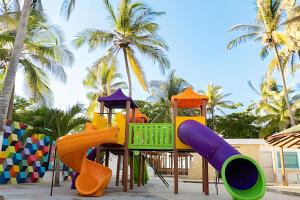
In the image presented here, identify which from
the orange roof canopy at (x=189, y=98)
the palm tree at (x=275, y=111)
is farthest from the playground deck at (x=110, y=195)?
the palm tree at (x=275, y=111)

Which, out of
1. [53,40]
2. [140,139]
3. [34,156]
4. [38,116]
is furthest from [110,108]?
[53,40]

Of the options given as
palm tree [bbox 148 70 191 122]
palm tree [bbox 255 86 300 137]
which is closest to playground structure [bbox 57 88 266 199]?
palm tree [bbox 148 70 191 122]

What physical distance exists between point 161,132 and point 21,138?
6.06m

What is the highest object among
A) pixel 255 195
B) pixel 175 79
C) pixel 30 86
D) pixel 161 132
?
pixel 175 79

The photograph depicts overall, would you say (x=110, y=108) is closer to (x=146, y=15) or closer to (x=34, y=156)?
(x=34, y=156)

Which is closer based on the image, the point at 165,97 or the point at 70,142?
the point at 70,142

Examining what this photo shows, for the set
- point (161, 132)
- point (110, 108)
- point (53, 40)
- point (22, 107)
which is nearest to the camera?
point (161, 132)

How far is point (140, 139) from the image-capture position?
992 cm

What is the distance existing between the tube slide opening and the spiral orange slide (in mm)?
3652

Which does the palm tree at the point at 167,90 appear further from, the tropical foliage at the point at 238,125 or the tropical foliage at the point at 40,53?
the tropical foliage at the point at 40,53

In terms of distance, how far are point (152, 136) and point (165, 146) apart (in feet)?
1.86

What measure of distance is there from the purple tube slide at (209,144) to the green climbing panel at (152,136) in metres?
1.24

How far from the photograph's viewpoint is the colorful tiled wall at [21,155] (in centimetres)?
1094

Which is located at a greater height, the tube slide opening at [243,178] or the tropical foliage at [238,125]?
the tropical foliage at [238,125]
